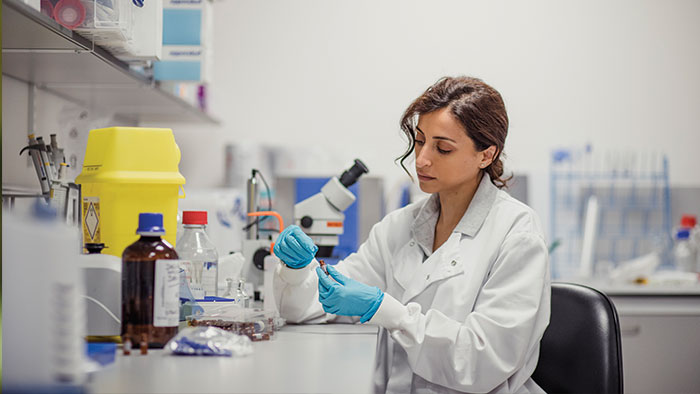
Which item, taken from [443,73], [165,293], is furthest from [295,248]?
[443,73]

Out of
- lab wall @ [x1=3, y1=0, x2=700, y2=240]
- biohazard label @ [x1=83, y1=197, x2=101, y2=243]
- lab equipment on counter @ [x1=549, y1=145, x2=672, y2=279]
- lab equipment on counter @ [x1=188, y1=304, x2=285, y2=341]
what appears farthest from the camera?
lab wall @ [x1=3, y1=0, x2=700, y2=240]

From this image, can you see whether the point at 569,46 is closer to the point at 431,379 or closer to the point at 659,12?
the point at 659,12

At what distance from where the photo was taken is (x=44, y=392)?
2.01 ft

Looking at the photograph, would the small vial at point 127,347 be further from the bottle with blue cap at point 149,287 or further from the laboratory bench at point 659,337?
the laboratory bench at point 659,337

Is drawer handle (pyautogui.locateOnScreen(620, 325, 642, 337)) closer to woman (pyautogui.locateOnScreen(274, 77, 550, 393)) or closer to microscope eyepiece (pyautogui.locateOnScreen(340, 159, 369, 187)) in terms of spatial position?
woman (pyautogui.locateOnScreen(274, 77, 550, 393))

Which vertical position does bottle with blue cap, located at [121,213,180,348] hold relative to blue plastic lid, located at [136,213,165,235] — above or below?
below

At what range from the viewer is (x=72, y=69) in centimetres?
181

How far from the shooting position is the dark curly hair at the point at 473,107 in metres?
1.58

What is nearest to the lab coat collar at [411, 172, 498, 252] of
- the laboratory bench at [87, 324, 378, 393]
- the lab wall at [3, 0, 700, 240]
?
the laboratory bench at [87, 324, 378, 393]

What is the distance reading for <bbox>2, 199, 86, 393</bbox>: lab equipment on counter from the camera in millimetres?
611

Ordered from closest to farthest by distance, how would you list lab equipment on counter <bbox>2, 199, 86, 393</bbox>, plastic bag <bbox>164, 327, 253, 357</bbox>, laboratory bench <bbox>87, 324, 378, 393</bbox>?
1. lab equipment on counter <bbox>2, 199, 86, 393</bbox>
2. laboratory bench <bbox>87, 324, 378, 393</bbox>
3. plastic bag <bbox>164, 327, 253, 357</bbox>

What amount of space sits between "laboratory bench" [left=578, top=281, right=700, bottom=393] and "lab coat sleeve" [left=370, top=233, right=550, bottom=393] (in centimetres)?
156

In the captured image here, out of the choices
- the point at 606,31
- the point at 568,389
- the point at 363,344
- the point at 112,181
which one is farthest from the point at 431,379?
the point at 606,31

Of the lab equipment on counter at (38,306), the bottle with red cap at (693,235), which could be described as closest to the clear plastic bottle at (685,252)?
the bottle with red cap at (693,235)
